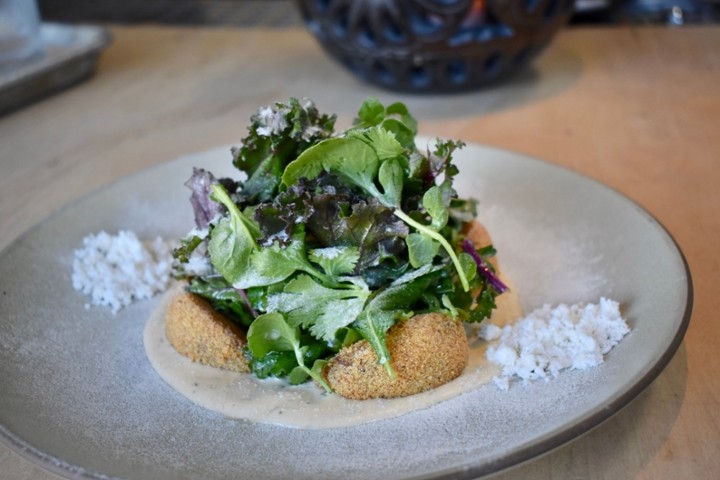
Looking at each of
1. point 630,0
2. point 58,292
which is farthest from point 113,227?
point 630,0

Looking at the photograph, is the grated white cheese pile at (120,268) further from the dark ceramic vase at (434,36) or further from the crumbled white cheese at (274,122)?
the dark ceramic vase at (434,36)

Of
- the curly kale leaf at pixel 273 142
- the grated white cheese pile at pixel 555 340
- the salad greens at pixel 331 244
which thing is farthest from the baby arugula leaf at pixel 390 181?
the grated white cheese pile at pixel 555 340

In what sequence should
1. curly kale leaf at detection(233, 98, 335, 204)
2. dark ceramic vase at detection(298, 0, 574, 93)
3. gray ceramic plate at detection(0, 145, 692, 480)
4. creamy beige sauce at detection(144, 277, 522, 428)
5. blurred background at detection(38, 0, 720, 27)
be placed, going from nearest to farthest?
1. gray ceramic plate at detection(0, 145, 692, 480)
2. creamy beige sauce at detection(144, 277, 522, 428)
3. curly kale leaf at detection(233, 98, 335, 204)
4. dark ceramic vase at detection(298, 0, 574, 93)
5. blurred background at detection(38, 0, 720, 27)

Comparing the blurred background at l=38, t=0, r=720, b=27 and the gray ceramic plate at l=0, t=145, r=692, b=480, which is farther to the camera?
the blurred background at l=38, t=0, r=720, b=27

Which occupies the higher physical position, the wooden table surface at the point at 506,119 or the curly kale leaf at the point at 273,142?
the curly kale leaf at the point at 273,142

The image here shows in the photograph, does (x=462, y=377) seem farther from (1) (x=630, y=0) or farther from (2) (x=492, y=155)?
(1) (x=630, y=0)

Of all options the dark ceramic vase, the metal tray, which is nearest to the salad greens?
the dark ceramic vase

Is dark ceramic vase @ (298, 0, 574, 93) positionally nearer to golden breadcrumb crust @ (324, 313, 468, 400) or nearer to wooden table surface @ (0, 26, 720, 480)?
wooden table surface @ (0, 26, 720, 480)

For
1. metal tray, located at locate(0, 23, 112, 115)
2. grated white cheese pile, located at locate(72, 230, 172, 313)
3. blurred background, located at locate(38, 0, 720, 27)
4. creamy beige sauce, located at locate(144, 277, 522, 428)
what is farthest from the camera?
blurred background, located at locate(38, 0, 720, 27)
